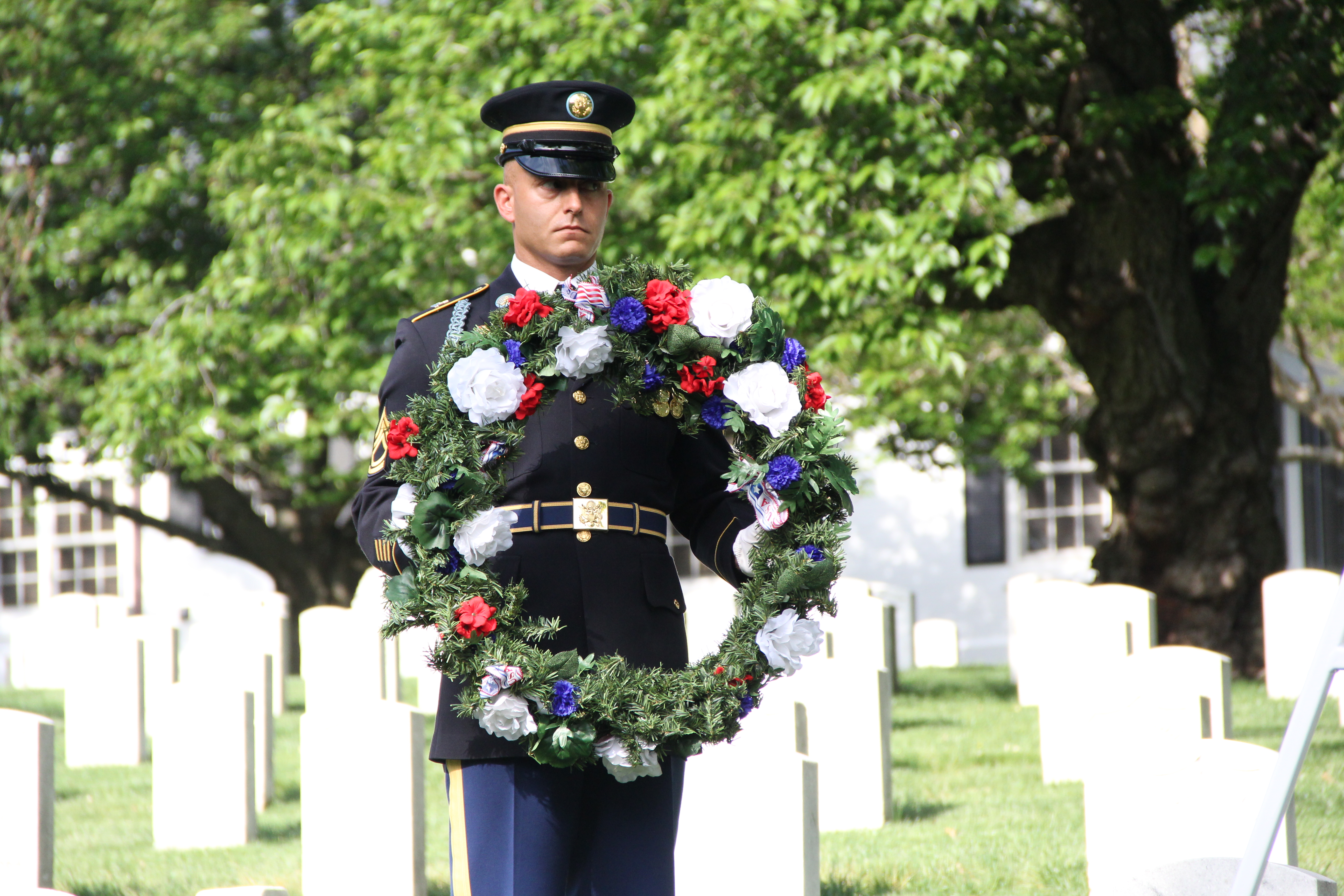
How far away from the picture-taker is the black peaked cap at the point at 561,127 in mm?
2822

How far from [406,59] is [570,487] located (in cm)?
822

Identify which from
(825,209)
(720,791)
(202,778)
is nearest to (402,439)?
(720,791)

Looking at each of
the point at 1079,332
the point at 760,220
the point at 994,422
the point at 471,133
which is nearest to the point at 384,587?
the point at 760,220

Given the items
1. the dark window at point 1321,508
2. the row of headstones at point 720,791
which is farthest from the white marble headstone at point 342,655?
the dark window at point 1321,508

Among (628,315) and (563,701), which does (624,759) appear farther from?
(628,315)

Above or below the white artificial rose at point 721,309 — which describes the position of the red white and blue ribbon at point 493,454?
below

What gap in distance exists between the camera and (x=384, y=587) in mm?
2705

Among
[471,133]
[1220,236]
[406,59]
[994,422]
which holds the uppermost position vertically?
[406,59]

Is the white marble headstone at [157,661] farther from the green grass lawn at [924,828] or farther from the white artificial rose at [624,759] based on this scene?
the white artificial rose at [624,759]

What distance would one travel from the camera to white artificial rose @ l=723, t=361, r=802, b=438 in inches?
108

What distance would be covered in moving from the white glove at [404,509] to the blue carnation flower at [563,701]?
39cm

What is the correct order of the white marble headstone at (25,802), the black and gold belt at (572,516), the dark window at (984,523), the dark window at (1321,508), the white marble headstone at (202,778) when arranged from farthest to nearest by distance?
the dark window at (1321,508)
the dark window at (984,523)
the white marble headstone at (202,778)
the white marble headstone at (25,802)
the black and gold belt at (572,516)

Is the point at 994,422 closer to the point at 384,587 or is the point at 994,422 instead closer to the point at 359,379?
the point at 359,379

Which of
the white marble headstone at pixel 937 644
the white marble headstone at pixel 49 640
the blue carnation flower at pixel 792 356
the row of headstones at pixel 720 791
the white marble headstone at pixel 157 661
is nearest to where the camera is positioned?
the blue carnation flower at pixel 792 356
